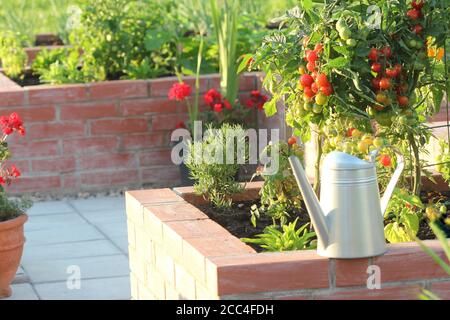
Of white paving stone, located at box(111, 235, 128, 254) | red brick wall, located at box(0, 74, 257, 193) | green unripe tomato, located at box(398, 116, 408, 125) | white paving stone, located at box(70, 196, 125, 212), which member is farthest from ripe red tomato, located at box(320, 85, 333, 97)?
red brick wall, located at box(0, 74, 257, 193)

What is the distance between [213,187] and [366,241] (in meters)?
1.14

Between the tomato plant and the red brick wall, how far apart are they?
3075 mm

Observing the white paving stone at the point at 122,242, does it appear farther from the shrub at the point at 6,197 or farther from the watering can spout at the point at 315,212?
the watering can spout at the point at 315,212

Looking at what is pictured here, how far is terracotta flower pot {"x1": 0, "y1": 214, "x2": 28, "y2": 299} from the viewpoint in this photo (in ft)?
14.8

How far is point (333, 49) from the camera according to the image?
3.65 meters

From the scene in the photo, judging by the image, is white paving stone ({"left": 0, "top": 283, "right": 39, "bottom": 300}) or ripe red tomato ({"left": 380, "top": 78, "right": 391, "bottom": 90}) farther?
white paving stone ({"left": 0, "top": 283, "right": 39, "bottom": 300})

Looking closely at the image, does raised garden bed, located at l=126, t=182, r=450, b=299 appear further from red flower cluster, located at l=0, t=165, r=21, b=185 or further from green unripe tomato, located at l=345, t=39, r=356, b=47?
red flower cluster, located at l=0, t=165, r=21, b=185

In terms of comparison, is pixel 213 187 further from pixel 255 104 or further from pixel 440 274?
pixel 255 104

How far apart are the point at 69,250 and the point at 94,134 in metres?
1.51

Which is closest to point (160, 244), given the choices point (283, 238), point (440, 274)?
point (283, 238)

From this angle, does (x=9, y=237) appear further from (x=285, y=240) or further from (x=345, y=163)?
(x=345, y=163)

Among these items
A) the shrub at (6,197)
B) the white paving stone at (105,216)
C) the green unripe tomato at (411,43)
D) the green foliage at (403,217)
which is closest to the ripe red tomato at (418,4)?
the green unripe tomato at (411,43)

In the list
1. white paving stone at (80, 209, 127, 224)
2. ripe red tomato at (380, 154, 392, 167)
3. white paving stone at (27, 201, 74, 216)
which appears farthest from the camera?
white paving stone at (27, 201, 74, 216)

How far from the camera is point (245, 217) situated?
4.13m
